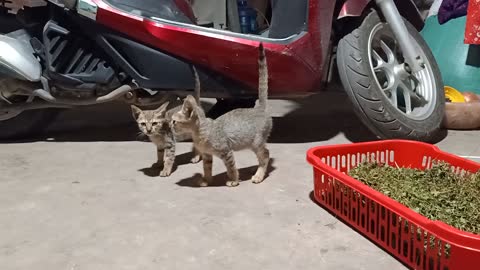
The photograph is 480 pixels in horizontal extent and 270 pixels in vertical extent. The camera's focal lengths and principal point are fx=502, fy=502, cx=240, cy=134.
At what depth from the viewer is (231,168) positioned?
1.89 metres

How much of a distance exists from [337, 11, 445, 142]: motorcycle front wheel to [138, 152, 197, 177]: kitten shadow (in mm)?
804

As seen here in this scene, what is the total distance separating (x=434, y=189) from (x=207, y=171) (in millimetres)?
814

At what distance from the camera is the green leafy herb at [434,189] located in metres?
1.40

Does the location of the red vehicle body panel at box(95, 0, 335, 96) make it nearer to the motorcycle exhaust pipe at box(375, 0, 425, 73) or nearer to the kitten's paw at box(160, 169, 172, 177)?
the motorcycle exhaust pipe at box(375, 0, 425, 73)

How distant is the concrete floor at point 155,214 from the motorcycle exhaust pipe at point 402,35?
0.42 meters

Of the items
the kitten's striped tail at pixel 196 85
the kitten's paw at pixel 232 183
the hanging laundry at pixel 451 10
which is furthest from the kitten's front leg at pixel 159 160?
the hanging laundry at pixel 451 10

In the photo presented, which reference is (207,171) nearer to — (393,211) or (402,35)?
(393,211)

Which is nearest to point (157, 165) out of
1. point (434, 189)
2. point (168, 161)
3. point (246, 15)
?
point (168, 161)

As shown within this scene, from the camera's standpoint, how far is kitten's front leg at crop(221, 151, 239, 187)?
1862mm

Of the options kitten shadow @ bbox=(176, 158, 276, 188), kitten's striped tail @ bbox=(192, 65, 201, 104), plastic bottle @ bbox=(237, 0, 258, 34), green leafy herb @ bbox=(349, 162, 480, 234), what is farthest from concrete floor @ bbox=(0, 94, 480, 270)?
plastic bottle @ bbox=(237, 0, 258, 34)

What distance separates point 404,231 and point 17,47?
1.92 metres

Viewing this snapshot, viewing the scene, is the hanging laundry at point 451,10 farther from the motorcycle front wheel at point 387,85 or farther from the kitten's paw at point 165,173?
the kitten's paw at point 165,173

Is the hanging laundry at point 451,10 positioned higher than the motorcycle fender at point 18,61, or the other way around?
the hanging laundry at point 451,10

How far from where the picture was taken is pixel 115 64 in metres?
2.39
